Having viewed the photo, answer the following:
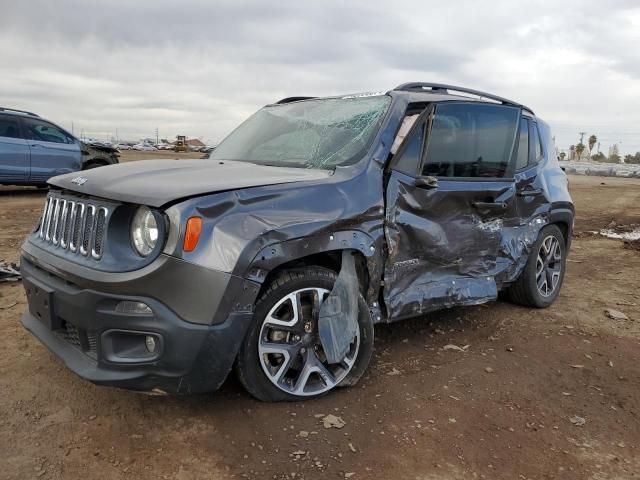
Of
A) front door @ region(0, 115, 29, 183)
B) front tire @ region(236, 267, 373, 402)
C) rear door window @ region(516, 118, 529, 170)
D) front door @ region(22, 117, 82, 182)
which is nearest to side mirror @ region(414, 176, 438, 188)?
front tire @ region(236, 267, 373, 402)

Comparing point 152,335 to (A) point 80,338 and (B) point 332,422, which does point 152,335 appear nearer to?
(A) point 80,338

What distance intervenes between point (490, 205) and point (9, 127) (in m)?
10.3

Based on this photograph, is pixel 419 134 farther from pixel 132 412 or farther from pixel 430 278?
pixel 132 412

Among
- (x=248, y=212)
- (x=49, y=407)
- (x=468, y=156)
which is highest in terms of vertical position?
(x=468, y=156)

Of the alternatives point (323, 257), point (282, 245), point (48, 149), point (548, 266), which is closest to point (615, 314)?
point (548, 266)

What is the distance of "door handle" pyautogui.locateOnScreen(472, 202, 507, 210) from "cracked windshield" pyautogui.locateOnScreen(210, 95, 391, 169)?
1.03 meters

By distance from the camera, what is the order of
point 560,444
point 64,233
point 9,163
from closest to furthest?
point 560,444
point 64,233
point 9,163

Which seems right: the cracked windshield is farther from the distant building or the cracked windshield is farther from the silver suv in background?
the distant building

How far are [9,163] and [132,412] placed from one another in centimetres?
982

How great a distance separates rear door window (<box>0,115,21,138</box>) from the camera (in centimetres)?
1085

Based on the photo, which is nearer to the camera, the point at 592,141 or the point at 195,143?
the point at 592,141

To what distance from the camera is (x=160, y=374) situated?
2627 mm

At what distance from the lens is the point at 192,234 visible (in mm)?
2588

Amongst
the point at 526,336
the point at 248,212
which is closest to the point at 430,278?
the point at 526,336
